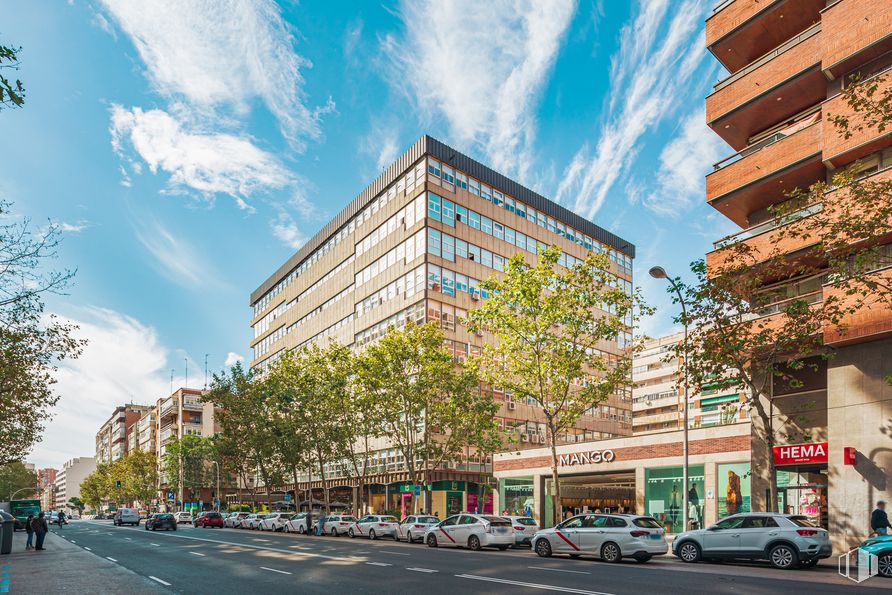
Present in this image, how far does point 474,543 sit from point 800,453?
488 inches

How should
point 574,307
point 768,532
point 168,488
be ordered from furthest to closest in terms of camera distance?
point 168,488 < point 574,307 < point 768,532

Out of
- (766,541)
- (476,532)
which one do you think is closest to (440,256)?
(476,532)

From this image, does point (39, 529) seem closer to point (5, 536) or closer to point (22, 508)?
point (5, 536)

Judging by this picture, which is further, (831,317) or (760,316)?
(760,316)

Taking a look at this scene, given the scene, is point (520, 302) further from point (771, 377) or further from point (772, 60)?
point (772, 60)

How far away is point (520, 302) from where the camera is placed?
34.6 meters

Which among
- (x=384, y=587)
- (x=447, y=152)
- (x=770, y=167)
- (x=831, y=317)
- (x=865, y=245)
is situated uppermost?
(x=447, y=152)

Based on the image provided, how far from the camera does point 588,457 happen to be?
3934 centimetres

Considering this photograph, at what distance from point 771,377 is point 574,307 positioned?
31.3ft

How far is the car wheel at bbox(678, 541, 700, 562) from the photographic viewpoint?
20.5 metres

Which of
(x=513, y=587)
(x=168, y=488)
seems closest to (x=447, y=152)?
(x=513, y=587)

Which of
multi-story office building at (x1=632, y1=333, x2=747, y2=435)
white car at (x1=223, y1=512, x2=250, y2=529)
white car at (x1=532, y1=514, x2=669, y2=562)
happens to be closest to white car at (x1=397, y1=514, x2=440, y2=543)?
white car at (x1=532, y1=514, x2=669, y2=562)

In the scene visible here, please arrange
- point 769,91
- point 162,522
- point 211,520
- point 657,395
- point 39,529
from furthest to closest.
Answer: point 657,395, point 211,520, point 162,522, point 39,529, point 769,91

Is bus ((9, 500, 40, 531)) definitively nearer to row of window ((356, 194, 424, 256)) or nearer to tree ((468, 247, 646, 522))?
row of window ((356, 194, 424, 256))
